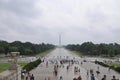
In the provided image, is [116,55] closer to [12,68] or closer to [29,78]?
[29,78]

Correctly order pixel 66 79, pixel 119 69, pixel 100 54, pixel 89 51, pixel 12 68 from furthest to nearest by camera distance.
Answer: pixel 89 51 → pixel 100 54 → pixel 119 69 → pixel 66 79 → pixel 12 68

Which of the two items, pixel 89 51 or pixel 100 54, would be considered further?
pixel 89 51

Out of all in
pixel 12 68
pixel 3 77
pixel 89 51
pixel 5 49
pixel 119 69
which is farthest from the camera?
pixel 89 51

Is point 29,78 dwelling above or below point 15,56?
below

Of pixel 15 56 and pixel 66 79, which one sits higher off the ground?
pixel 15 56

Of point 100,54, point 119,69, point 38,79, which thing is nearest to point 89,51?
point 100,54

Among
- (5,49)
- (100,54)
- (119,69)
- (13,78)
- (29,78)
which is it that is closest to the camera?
(13,78)

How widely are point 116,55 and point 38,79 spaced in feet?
264

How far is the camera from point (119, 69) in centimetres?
4259

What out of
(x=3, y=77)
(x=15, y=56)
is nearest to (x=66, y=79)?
(x=15, y=56)

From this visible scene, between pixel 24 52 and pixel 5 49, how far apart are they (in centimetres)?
790

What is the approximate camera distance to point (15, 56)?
1648 cm

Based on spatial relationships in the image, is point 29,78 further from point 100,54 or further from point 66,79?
point 100,54

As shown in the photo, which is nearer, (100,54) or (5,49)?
(5,49)
